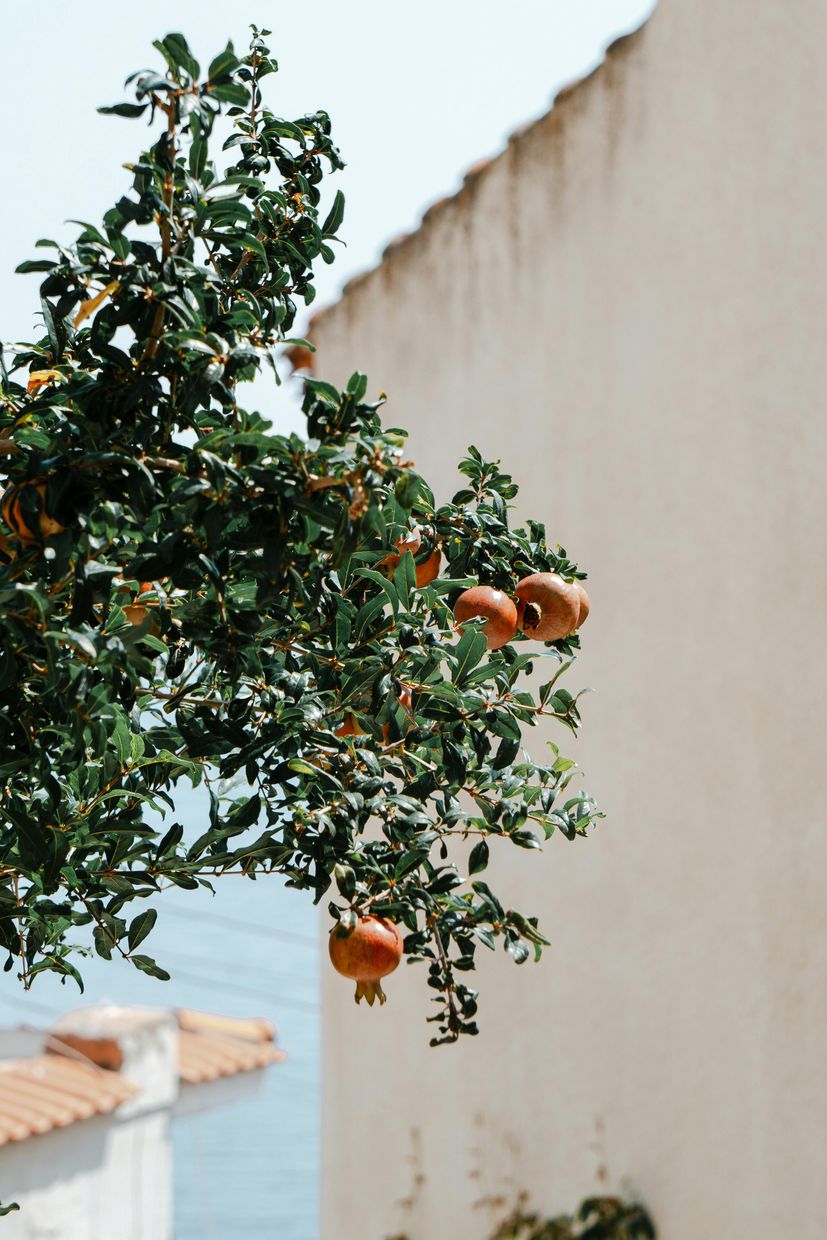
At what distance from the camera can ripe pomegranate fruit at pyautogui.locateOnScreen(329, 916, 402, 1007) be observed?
1798 millimetres

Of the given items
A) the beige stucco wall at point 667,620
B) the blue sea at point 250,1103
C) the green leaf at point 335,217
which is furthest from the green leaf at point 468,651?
the blue sea at point 250,1103

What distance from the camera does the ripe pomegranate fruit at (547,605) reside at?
1.89 meters

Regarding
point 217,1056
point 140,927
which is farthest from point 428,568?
point 217,1056

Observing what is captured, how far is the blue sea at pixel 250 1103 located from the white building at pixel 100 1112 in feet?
32.8

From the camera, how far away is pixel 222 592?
61.1 inches

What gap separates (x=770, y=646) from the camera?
483 cm

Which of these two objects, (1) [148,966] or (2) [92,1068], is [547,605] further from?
(2) [92,1068]

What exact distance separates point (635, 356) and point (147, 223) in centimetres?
424

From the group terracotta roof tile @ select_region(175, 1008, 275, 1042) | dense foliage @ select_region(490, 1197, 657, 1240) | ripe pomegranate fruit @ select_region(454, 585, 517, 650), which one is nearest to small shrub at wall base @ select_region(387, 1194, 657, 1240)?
dense foliage @ select_region(490, 1197, 657, 1240)

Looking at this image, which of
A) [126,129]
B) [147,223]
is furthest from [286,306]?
[147,223]

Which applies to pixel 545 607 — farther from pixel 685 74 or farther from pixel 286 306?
pixel 685 74

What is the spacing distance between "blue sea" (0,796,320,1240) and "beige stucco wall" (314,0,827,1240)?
11667 millimetres

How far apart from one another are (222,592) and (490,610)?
42 cm

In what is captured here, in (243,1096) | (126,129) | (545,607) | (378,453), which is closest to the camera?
(378,453)
